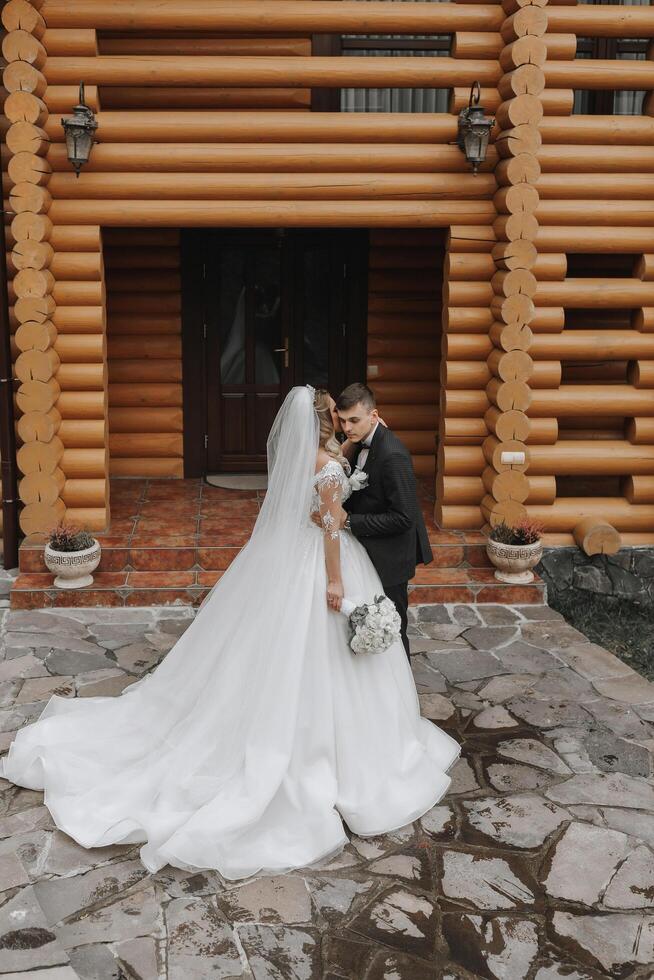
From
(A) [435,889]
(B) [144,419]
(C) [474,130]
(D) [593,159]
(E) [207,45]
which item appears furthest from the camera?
(B) [144,419]

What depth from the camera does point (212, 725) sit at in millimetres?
4977

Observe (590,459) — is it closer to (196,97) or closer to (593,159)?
(593,159)

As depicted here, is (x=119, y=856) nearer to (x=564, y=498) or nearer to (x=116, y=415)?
(x=564, y=498)

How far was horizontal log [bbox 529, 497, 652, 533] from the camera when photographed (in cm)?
881

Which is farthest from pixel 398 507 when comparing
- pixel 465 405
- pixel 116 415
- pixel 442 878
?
pixel 116 415

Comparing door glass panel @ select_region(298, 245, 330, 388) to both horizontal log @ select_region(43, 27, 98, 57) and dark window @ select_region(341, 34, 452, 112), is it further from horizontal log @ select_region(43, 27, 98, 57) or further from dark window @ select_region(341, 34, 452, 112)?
horizontal log @ select_region(43, 27, 98, 57)

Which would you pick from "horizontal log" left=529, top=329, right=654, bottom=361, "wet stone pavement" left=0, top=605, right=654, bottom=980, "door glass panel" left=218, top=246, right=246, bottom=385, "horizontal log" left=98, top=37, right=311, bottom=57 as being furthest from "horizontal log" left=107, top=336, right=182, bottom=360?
"wet stone pavement" left=0, top=605, right=654, bottom=980

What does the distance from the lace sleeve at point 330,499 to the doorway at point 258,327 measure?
5972 mm

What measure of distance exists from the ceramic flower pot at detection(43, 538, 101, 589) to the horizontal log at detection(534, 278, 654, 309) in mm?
4379

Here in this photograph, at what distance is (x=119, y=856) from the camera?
4.58m

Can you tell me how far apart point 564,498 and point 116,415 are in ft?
16.1

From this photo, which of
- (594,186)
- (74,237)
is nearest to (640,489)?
(594,186)

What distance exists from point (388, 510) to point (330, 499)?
1.81 ft

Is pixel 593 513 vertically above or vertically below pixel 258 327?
below
